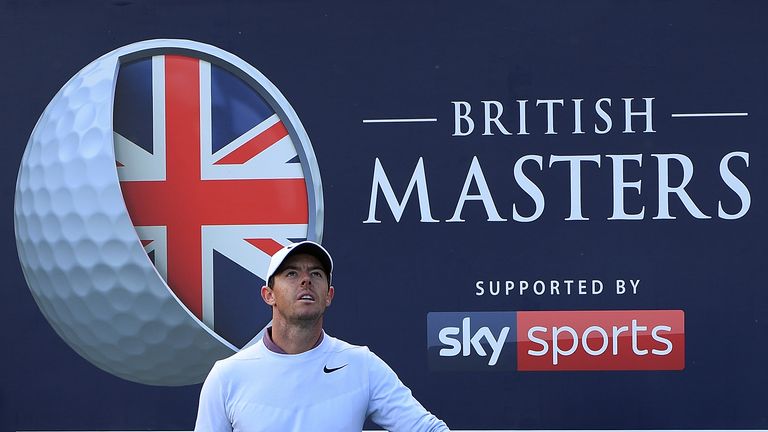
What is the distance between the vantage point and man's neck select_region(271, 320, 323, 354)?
1667 millimetres

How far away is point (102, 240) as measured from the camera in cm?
306

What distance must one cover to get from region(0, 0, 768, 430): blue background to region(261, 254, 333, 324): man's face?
1.43 metres

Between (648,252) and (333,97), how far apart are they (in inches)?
44.5

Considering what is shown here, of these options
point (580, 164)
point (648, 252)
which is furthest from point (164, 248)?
point (648, 252)

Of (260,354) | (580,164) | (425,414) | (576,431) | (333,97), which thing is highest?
(333,97)

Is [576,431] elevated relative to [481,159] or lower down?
lower down

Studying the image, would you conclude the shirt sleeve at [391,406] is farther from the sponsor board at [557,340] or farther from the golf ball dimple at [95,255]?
the golf ball dimple at [95,255]

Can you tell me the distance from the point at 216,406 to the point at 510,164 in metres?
1.66

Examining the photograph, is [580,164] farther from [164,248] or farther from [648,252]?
[164,248]

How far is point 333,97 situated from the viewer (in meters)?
3.12

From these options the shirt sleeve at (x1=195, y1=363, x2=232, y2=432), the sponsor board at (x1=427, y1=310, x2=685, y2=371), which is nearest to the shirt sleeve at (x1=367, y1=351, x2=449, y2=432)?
the shirt sleeve at (x1=195, y1=363, x2=232, y2=432)

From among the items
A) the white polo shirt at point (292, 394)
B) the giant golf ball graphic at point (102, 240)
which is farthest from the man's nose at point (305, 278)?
the giant golf ball graphic at point (102, 240)

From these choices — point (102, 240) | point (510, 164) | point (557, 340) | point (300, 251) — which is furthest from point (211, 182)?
point (300, 251)

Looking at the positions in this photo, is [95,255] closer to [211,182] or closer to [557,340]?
[211,182]
